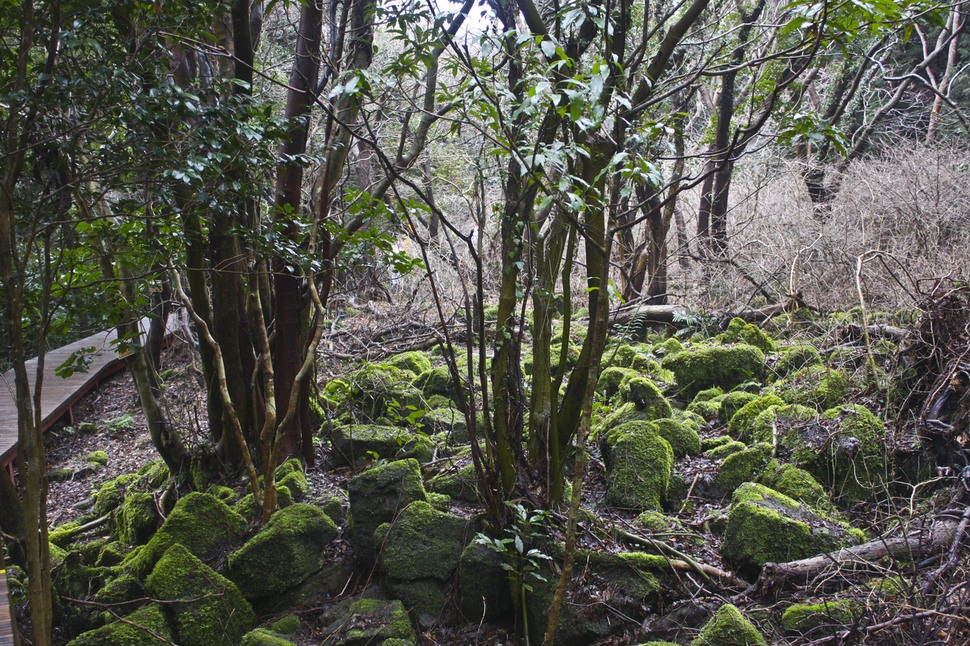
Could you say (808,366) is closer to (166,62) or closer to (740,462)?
(740,462)

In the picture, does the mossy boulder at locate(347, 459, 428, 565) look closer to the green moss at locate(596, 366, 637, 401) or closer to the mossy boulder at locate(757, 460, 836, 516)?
the mossy boulder at locate(757, 460, 836, 516)

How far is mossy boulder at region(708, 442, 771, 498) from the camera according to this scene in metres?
4.39

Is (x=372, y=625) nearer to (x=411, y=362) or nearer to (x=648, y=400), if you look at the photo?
(x=648, y=400)

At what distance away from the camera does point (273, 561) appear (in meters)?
3.85

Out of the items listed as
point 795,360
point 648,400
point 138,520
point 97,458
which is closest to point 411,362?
point 648,400

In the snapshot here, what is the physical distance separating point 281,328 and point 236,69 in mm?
1853

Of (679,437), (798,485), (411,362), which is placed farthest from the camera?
(411,362)

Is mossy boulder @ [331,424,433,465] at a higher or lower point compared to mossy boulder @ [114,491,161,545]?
higher

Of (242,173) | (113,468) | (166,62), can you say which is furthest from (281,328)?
(113,468)

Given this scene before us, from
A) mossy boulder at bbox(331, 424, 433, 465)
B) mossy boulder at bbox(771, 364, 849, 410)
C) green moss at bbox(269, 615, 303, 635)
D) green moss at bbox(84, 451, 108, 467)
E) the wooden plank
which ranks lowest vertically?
green moss at bbox(269, 615, 303, 635)

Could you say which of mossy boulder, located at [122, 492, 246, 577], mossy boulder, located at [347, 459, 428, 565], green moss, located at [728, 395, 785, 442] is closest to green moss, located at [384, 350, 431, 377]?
mossy boulder, located at [347, 459, 428, 565]

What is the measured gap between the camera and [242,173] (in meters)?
3.64

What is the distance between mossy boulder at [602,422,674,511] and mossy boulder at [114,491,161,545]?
126 inches

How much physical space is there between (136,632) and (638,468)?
9.59ft
